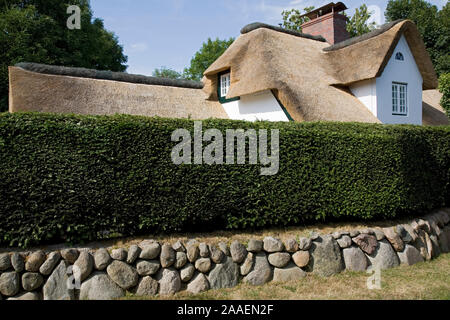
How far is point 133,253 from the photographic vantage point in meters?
4.61

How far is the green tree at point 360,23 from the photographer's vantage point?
27.8 m

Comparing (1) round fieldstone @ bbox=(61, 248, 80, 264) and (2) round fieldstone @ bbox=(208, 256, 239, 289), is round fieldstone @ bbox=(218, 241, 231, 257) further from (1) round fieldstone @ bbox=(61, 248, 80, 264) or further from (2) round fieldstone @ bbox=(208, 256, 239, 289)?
(1) round fieldstone @ bbox=(61, 248, 80, 264)

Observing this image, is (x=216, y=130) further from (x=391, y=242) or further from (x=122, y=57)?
(x=122, y=57)

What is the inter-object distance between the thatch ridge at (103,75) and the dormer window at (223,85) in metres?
1.01

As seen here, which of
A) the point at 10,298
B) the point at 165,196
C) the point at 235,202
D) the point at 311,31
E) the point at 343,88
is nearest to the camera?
the point at 10,298

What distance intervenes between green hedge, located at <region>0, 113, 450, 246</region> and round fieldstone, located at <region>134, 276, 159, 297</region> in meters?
0.73

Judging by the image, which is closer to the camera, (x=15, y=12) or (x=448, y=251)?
(x=448, y=251)

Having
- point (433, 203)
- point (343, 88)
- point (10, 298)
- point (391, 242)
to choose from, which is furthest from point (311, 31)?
point (10, 298)

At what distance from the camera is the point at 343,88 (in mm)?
12234

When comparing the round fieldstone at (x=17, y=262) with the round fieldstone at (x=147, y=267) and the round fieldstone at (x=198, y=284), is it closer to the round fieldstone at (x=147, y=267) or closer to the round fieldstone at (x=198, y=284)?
the round fieldstone at (x=147, y=267)

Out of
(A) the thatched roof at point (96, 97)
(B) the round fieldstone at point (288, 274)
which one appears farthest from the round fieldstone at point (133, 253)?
(A) the thatched roof at point (96, 97)

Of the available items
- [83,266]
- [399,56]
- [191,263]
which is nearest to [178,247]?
[191,263]

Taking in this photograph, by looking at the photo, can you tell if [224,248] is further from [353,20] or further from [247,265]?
[353,20]
